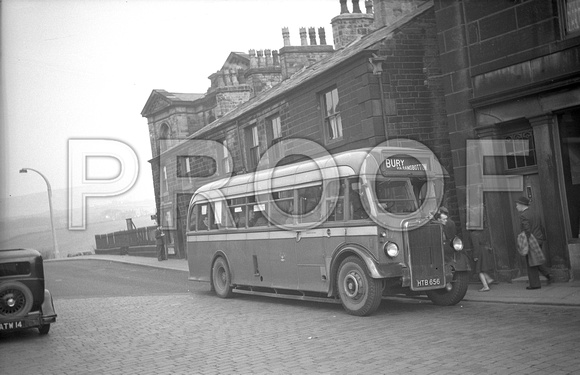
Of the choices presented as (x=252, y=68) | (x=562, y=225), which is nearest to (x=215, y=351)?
(x=562, y=225)

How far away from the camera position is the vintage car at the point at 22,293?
10477 mm

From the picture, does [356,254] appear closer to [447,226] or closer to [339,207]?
[339,207]

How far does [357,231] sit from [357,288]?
3.35 feet

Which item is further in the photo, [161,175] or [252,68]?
[161,175]

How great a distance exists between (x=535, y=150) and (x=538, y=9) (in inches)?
118

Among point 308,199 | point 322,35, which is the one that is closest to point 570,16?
point 308,199

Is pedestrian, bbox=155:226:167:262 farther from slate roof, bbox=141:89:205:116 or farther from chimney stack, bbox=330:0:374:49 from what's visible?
chimney stack, bbox=330:0:374:49

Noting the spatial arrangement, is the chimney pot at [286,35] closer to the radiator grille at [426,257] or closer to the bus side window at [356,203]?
the bus side window at [356,203]

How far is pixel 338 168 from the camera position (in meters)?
11.4

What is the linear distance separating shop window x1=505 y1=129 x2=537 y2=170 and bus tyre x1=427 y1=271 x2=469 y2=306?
3.98m

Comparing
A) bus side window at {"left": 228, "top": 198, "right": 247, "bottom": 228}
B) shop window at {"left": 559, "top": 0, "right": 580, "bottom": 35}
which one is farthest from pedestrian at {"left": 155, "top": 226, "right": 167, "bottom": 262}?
shop window at {"left": 559, "top": 0, "right": 580, "bottom": 35}

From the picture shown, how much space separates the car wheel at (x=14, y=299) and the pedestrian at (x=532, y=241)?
31.3 ft

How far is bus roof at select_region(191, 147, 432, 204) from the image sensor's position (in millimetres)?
11156

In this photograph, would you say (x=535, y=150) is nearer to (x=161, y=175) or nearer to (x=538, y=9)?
(x=538, y=9)
